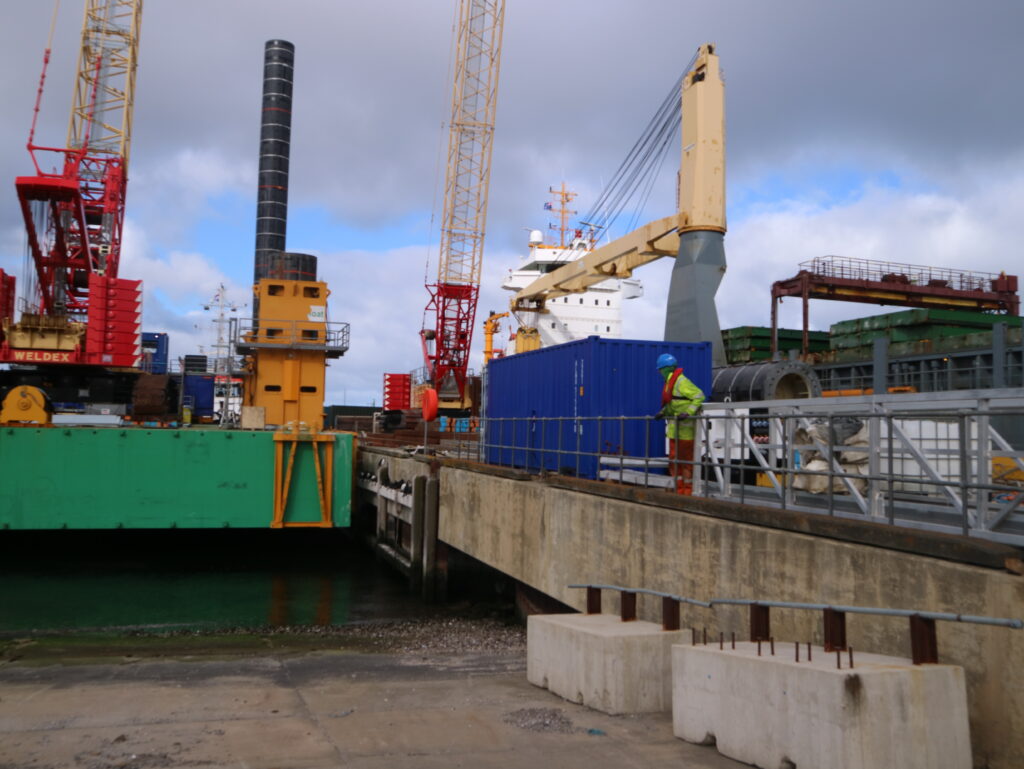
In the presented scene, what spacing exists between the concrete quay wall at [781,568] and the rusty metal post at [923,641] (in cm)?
60

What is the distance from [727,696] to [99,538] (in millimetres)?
24357

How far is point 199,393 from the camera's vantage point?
4247 cm

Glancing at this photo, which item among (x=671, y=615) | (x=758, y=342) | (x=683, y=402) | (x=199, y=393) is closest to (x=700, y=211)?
(x=683, y=402)

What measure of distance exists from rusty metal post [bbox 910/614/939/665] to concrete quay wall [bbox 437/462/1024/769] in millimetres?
599

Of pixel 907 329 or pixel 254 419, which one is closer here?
pixel 254 419

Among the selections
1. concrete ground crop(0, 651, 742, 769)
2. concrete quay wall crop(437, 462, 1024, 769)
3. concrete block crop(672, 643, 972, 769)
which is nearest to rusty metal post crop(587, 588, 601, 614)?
concrete quay wall crop(437, 462, 1024, 769)

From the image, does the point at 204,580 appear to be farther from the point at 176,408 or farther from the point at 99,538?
the point at 176,408

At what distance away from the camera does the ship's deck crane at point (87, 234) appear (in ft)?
98.7

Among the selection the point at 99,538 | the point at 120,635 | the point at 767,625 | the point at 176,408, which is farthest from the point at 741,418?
the point at 176,408

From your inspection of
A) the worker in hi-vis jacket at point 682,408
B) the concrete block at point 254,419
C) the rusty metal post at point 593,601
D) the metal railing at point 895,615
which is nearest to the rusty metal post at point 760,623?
the metal railing at point 895,615

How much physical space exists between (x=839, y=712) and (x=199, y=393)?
138 feet

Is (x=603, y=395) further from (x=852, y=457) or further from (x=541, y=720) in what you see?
(x=541, y=720)

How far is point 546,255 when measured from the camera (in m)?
52.0

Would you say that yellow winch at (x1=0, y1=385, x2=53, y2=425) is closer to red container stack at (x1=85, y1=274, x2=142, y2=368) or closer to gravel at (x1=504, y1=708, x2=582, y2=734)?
red container stack at (x1=85, y1=274, x2=142, y2=368)
